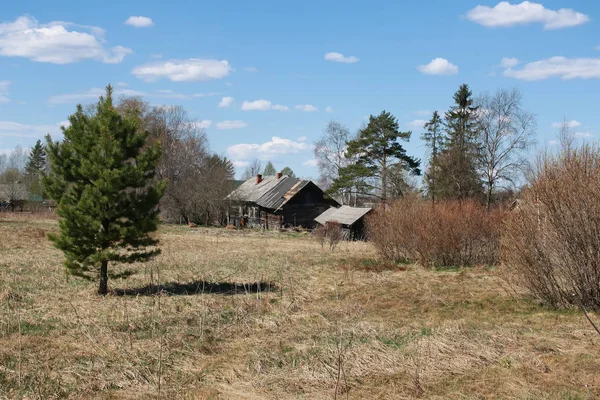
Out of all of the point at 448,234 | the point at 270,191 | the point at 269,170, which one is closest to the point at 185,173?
the point at 270,191

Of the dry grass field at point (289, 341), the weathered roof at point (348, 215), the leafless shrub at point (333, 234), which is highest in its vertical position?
the weathered roof at point (348, 215)

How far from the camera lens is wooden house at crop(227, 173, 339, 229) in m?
48.5

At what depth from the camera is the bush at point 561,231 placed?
10930 millimetres

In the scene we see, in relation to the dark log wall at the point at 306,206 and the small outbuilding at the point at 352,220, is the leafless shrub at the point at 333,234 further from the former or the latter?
the dark log wall at the point at 306,206

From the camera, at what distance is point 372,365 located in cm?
746

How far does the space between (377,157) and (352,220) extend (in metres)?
13.9

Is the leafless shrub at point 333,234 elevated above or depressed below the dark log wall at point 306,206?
below

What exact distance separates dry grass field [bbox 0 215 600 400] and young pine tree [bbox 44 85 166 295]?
4.09 ft

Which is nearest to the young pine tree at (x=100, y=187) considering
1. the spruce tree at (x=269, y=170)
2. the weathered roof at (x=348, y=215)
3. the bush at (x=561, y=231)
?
the bush at (x=561, y=231)

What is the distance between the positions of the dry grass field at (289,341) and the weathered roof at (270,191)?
31.8 metres

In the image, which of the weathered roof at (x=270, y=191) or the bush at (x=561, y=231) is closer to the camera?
the bush at (x=561, y=231)

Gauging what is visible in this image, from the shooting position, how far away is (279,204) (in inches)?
1906

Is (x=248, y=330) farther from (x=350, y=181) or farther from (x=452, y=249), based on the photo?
(x=350, y=181)

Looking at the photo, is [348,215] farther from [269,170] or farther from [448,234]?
[269,170]
